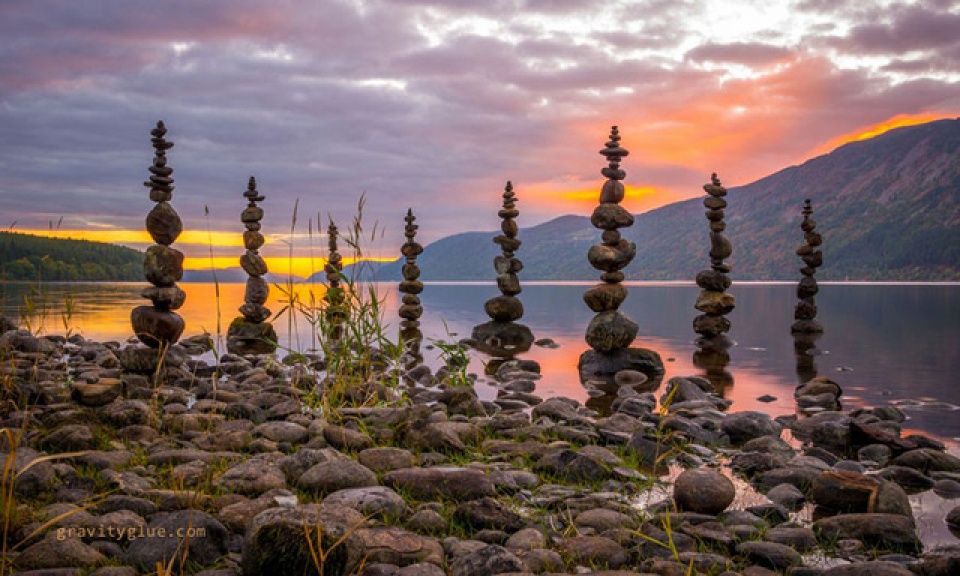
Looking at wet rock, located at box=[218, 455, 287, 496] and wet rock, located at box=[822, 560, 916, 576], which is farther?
wet rock, located at box=[218, 455, 287, 496]

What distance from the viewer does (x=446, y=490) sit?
5223 millimetres

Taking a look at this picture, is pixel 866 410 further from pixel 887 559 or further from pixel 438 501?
pixel 438 501

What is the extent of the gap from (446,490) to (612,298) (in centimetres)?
1195

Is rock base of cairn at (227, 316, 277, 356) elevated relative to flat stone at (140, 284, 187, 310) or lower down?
lower down

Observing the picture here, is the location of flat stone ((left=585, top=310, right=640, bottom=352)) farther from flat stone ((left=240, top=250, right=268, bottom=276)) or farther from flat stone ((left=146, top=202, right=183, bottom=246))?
flat stone ((left=240, top=250, right=268, bottom=276))

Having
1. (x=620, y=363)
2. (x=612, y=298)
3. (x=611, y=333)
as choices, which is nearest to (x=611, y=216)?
(x=612, y=298)

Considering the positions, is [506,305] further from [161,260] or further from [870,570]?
[870,570]

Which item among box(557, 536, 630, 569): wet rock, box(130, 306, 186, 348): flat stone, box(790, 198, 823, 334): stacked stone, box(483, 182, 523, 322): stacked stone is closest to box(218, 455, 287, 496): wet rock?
box(557, 536, 630, 569): wet rock

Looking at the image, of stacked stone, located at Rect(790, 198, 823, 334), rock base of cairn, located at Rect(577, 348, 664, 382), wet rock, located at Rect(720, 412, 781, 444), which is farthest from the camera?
stacked stone, located at Rect(790, 198, 823, 334)

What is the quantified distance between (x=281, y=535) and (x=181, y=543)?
0.86 meters

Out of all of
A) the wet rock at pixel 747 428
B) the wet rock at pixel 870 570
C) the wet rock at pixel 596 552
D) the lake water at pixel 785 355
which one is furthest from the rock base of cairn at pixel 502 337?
the wet rock at pixel 870 570

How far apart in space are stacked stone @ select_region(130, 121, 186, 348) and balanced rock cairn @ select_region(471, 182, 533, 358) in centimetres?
1139

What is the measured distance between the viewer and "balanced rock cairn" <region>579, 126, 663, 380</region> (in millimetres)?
15523

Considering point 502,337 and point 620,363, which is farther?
point 502,337
